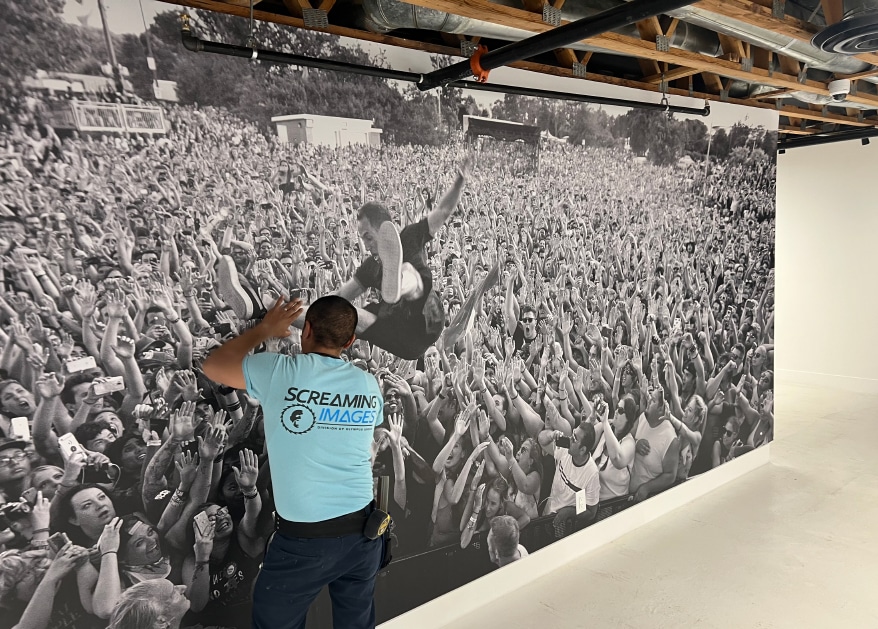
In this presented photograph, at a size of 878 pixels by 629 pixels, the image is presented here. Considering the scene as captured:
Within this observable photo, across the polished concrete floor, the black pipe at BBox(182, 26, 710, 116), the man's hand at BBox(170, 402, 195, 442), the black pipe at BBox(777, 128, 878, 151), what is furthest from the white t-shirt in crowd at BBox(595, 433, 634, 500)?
the black pipe at BBox(777, 128, 878, 151)

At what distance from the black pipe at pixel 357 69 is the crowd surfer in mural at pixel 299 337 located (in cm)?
21

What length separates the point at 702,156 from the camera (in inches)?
172

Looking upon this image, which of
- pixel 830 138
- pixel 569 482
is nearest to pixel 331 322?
pixel 569 482

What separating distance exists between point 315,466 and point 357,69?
1513 mm

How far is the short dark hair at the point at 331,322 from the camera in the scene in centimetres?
223

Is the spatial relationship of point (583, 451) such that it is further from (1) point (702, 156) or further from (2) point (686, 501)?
(1) point (702, 156)

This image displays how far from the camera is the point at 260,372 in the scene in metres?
2.17

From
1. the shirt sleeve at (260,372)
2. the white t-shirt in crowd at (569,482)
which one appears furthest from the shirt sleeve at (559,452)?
the shirt sleeve at (260,372)

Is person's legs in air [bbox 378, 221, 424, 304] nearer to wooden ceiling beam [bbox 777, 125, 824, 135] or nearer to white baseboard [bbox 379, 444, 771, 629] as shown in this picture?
white baseboard [bbox 379, 444, 771, 629]

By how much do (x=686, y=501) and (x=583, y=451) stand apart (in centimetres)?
126

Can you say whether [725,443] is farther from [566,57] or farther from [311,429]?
[311,429]

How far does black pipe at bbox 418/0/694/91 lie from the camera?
1960 mm

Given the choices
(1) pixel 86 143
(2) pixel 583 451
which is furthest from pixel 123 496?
(2) pixel 583 451

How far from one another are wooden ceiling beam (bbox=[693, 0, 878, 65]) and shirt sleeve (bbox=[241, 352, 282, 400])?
79.3 inches
